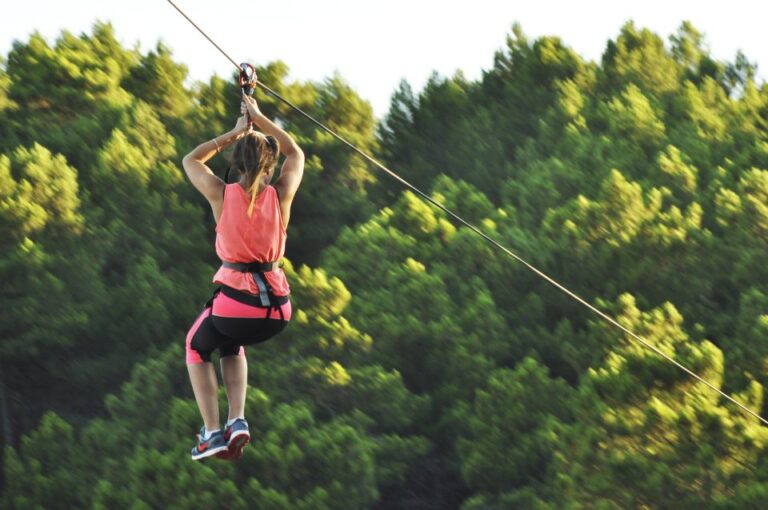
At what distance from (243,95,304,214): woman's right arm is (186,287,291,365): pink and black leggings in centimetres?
34

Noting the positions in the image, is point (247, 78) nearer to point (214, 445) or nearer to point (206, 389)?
point (206, 389)

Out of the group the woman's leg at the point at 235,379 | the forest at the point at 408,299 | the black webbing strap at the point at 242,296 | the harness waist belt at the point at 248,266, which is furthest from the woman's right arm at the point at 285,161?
the forest at the point at 408,299

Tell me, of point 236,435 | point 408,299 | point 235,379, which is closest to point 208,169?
point 235,379

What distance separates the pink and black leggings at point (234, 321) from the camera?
503 centimetres

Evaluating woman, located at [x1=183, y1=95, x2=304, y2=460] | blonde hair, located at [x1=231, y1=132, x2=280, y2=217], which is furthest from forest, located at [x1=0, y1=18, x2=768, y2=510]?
blonde hair, located at [x1=231, y1=132, x2=280, y2=217]

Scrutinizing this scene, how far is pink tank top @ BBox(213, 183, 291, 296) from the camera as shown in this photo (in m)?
4.89

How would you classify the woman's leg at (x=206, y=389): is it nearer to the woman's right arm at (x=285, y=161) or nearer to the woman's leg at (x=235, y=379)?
the woman's leg at (x=235, y=379)

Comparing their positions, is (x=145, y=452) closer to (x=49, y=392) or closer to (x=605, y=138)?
(x=49, y=392)

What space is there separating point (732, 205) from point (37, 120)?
11517 millimetres

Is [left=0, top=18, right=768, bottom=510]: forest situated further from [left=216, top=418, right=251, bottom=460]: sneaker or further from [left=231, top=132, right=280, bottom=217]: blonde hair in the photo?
[left=231, top=132, right=280, bottom=217]: blonde hair

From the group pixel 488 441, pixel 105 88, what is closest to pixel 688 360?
pixel 488 441

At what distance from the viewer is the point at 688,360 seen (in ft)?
52.7

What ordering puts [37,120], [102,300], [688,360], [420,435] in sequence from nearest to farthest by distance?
1. [688,360]
2. [420,435]
3. [102,300]
4. [37,120]

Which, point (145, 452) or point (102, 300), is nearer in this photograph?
point (145, 452)
